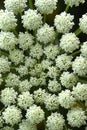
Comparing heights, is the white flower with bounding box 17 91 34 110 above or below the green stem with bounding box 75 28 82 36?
below

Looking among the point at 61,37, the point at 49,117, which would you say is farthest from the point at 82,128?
the point at 61,37

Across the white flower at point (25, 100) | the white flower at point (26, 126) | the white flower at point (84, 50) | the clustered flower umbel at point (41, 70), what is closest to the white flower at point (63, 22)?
the clustered flower umbel at point (41, 70)

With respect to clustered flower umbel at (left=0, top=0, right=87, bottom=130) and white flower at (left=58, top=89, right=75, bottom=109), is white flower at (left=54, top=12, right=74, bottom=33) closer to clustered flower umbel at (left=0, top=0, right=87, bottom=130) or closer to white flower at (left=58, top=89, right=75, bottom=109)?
clustered flower umbel at (left=0, top=0, right=87, bottom=130)

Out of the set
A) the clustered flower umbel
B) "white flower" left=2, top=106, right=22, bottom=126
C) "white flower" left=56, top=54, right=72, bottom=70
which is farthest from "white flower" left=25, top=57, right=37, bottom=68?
"white flower" left=2, top=106, right=22, bottom=126

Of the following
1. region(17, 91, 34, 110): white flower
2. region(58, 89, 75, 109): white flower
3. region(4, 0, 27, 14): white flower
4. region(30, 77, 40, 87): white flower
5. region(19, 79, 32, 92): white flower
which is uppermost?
region(4, 0, 27, 14): white flower

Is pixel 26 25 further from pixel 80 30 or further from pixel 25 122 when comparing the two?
pixel 25 122

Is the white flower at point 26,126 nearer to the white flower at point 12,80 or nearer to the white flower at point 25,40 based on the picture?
the white flower at point 12,80

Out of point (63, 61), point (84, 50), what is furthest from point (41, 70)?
point (84, 50)
